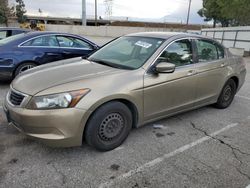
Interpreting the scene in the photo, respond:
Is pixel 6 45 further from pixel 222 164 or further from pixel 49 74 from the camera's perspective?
pixel 222 164

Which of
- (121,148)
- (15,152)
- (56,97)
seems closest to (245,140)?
(121,148)

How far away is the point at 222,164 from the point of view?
9.40 ft

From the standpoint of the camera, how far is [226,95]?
4.76 m

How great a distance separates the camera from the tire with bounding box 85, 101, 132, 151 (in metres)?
2.79

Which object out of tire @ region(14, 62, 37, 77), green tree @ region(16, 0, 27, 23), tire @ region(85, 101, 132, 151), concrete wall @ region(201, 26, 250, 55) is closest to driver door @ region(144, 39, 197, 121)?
tire @ region(85, 101, 132, 151)

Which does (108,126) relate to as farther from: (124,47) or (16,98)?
(124,47)

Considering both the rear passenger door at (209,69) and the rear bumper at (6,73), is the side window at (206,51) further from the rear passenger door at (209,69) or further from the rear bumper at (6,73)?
the rear bumper at (6,73)

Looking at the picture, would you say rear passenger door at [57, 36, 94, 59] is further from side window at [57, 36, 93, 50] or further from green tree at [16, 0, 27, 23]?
green tree at [16, 0, 27, 23]

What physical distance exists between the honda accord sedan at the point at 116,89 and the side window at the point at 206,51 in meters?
0.02

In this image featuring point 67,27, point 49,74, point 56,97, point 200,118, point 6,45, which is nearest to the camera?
point 56,97

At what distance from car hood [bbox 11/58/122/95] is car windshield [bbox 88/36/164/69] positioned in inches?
9.5

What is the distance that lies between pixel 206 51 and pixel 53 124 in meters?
3.00

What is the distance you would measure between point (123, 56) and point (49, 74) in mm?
1181

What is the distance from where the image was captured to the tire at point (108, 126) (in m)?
2.79
